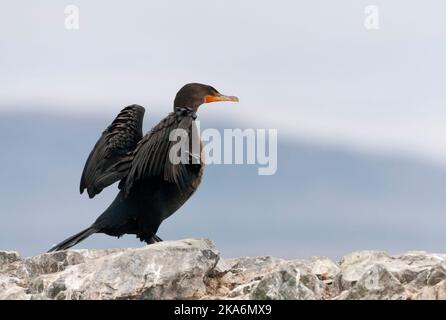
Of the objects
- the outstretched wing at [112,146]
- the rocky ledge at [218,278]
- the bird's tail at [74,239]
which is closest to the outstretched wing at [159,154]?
the bird's tail at [74,239]

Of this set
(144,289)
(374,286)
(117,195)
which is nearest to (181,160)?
(117,195)

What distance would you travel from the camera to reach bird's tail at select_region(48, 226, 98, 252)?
27.8ft

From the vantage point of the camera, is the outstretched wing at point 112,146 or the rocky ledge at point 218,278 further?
the outstretched wing at point 112,146

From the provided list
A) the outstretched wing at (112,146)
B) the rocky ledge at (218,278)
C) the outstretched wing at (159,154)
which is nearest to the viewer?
the rocky ledge at (218,278)

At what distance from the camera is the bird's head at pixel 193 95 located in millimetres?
9641

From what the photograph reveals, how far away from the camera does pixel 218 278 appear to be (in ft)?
24.7

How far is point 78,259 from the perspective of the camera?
8359 mm

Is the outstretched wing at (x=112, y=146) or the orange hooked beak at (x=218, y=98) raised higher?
the orange hooked beak at (x=218, y=98)

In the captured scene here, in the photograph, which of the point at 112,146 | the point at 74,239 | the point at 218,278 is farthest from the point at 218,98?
the point at 218,278

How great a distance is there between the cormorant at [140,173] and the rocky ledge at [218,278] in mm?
1186

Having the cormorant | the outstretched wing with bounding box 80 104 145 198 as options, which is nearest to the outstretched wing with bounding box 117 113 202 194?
the cormorant

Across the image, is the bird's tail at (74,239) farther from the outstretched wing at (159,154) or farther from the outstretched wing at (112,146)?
the outstretched wing at (159,154)

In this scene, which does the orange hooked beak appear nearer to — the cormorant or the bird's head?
the bird's head
